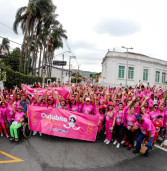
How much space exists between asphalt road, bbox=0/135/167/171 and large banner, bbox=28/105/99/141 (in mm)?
284

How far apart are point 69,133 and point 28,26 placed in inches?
813

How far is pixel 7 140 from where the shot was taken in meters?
5.27

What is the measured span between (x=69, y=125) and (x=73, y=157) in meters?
1.20

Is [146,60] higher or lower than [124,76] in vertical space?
higher

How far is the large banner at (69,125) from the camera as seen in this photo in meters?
5.27

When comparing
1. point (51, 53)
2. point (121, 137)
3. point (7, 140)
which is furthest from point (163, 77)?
point (7, 140)

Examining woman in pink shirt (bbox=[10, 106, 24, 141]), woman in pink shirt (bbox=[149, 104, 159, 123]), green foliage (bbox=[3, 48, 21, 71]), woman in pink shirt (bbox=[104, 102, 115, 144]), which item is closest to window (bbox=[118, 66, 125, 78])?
green foliage (bbox=[3, 48, 21, 71])

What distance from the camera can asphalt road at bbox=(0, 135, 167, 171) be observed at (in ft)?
12.6

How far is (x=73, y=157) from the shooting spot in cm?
432

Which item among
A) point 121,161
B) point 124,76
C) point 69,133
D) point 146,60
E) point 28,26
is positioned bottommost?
point 121,161

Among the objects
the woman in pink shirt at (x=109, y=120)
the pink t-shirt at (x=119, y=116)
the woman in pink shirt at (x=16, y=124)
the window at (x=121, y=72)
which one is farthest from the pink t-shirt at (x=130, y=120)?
the window at (x=121, y=72)

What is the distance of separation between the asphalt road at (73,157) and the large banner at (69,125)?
28cm

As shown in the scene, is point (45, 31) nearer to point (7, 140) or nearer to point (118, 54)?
point (118, 54)

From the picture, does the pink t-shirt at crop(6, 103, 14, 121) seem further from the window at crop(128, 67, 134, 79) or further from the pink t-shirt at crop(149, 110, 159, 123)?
the window at crop(128, 67, 134, 79)
